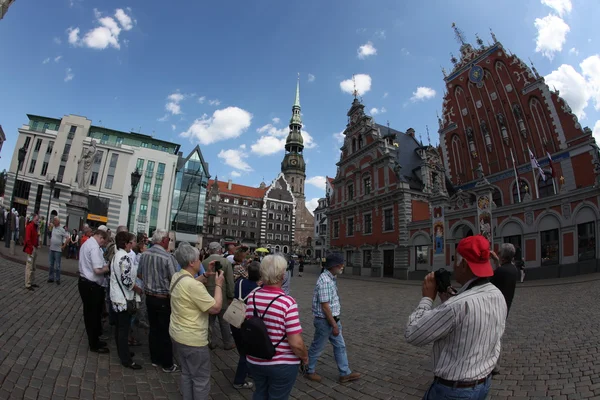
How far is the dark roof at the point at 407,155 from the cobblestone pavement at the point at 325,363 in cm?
2158

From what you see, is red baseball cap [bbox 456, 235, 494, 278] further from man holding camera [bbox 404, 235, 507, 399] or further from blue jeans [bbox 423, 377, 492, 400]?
blue jeans [bbox 423, 377, 492, 400]

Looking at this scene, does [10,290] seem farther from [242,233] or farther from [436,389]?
[242,233]

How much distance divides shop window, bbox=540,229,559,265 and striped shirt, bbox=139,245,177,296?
2195 cm

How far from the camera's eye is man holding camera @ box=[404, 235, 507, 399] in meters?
1.94

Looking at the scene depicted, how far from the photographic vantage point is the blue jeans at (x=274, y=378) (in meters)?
2.52

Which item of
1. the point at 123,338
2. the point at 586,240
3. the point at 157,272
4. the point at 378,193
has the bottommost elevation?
the point at 123,338

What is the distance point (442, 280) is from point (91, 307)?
16.9ft

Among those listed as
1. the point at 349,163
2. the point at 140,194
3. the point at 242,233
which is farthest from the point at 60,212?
the point at 242,233

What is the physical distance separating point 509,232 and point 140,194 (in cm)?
4364

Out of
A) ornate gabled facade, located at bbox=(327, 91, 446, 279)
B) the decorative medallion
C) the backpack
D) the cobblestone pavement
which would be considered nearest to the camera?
the backpack

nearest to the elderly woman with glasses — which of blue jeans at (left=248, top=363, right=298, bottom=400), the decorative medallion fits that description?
blue jeans at (left=248, top=363, right=298, bottom=400)

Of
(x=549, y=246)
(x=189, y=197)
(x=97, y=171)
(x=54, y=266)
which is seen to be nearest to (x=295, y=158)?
(x=189, y=197)

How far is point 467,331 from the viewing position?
76.6 inches

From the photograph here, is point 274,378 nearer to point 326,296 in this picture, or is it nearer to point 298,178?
point 326,296
